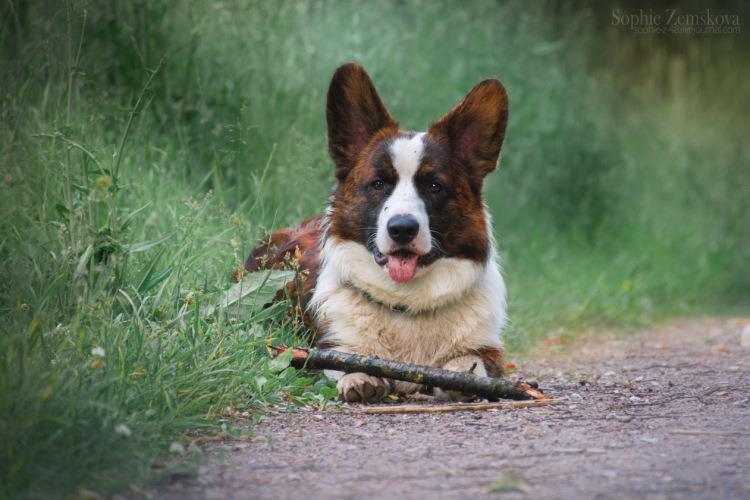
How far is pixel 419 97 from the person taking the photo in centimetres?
841

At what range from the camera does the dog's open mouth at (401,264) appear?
4426 mm

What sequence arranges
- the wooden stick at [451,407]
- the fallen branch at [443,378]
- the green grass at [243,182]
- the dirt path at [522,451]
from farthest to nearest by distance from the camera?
1. the fallen branch at [443,378]
2. the wooden stick at [451,407]
3. the green grass at [243,182]
4. the dirt path at [522,451]

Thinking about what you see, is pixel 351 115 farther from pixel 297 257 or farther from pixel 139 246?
pixel 139 246

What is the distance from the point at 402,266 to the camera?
443cm

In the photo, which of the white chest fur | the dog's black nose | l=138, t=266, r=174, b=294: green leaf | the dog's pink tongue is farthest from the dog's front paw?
l=138, t=266, r=174, b=294: green leaf

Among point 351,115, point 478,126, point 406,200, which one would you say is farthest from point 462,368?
point 351,115

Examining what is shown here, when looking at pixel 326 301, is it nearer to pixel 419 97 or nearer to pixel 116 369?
pixel 116 369

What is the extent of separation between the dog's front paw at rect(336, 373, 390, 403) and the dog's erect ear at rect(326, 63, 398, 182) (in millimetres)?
1034

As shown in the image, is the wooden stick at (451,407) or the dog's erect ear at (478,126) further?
the dog's erect ear at (478,126)

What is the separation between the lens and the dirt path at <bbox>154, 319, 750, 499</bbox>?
2770 millimetres

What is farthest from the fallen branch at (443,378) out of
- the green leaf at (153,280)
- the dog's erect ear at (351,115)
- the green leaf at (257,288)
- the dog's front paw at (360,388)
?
the dog's erect ear at (351,115)

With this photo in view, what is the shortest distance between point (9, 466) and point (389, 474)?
1005 millimetres

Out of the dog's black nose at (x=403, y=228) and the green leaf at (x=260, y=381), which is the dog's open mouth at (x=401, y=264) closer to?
the dog's black nose at (x=403, y=228)

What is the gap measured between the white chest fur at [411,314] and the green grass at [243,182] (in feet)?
1.11
